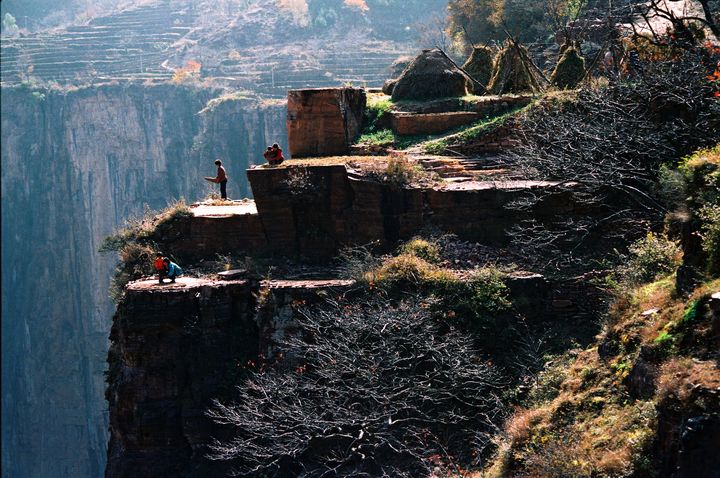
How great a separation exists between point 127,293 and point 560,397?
6.84 m

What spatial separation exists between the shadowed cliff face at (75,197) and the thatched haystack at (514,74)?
92.2 ft

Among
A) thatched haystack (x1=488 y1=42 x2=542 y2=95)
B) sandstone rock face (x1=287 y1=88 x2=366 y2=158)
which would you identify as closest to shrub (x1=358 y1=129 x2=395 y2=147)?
sandstone rock face (x1=287 y1=88 x2=366 y2=158)

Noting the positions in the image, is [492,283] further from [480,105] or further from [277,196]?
[480,105]

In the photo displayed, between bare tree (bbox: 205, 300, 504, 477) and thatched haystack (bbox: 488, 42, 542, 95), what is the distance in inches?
308

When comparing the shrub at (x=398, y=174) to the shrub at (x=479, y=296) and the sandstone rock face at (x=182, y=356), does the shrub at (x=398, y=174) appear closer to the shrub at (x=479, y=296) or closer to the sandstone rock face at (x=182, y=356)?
the sandstone rock face at (x=182, y=356)

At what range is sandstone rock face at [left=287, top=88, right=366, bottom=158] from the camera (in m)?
18.4

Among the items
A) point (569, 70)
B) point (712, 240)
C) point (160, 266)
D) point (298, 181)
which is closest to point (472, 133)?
point (569, 70)

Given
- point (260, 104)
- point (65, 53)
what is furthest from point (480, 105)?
point (65, 53)

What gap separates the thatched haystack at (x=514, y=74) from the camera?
1991 centimetres

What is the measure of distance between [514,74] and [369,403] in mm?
9450

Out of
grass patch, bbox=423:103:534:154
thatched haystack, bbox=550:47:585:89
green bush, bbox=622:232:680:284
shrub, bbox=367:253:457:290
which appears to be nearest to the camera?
green bush, bbox=622:232:680:284

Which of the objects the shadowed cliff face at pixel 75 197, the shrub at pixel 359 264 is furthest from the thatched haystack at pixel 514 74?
the shadowed cliff face at pixel 75 197

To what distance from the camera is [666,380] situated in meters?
8.53

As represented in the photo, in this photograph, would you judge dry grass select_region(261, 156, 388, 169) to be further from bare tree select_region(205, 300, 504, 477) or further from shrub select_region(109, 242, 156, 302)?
bare tree select_region(205, 300, 504, 477)
